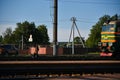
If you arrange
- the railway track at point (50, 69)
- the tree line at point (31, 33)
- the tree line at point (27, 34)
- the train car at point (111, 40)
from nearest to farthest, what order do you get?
the railway track at point (50, 69) → the train car at point (111, 40) → the tree line at point (31, 33) → the tree line at point (27, 34)

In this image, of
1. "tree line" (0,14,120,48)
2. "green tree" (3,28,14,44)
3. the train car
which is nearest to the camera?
the train car

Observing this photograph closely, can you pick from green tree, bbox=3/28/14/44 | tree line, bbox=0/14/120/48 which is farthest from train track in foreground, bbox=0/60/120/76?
green tree, bbox=3/28/14/44

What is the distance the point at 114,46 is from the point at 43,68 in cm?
1412

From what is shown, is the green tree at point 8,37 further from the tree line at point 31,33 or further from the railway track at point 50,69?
the railway track at point 50,69

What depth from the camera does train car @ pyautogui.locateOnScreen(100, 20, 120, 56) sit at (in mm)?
27297

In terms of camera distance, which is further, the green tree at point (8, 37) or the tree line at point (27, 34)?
the green tree at point (8, 37)

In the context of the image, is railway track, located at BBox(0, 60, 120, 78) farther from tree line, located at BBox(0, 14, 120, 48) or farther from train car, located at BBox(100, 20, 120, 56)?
tree line, located at BBox(0, 14, 120, 48)

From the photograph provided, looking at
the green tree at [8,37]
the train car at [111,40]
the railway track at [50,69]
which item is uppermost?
the green tree at [8,37]

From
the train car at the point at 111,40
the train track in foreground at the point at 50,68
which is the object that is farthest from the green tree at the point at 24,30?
the train track in foreground at the point at 50,68

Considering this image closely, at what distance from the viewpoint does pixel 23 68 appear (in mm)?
14516

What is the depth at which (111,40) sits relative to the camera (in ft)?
92.1

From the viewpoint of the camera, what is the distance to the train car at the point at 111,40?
27.3 metres

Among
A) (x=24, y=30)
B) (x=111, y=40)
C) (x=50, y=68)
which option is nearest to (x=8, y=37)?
(x=24, y=30)

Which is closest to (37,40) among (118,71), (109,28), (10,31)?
(10,31)
